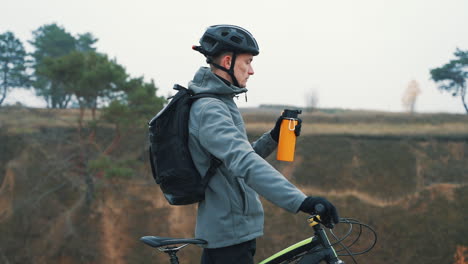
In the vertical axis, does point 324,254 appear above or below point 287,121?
below

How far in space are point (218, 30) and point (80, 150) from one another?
21.2 metres

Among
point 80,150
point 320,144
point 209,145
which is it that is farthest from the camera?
point 320,144

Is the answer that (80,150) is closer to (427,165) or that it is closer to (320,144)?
(320,144)

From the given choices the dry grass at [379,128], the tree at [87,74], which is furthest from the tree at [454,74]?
the tree at [87,74]

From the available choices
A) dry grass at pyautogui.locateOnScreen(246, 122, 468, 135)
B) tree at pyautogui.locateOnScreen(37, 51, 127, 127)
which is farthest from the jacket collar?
dry grass at pyautogui.locateOnScreen(246, 122, 468, 135)

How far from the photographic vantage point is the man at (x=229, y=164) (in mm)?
2320

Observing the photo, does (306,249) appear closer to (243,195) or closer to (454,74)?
(243,195)

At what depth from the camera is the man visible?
7.61 feet

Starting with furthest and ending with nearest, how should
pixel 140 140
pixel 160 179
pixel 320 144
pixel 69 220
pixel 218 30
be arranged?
1. pixel 320 144
2. pixel 140 140
3. pixel 69 220
4. pixel 218 30
5. pixel 160 179

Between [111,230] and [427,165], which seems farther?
[427,165]

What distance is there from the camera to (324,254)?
2.65 meters

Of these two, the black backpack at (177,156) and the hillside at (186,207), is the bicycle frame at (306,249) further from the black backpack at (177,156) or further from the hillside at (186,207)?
the hillside at (186,207)

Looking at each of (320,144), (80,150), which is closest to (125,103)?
(80,150)

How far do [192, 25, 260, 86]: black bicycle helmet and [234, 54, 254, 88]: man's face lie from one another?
2 cm
